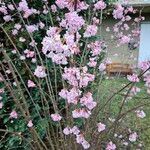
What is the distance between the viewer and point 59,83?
4.16m

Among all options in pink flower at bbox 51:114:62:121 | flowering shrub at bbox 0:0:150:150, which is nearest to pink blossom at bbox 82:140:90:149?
flowering shrub at bbox 0:0:150:150

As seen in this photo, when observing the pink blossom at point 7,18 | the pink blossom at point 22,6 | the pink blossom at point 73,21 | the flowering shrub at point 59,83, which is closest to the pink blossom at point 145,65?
the flowering shrub at point 59,83

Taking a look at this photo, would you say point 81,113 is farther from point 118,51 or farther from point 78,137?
point 118,51

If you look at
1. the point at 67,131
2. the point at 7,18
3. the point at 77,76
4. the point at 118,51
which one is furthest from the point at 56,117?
the point at 118,51

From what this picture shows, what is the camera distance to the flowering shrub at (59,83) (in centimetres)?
271

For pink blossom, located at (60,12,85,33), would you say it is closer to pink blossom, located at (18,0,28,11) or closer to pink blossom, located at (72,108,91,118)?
pink blossom, located at (72,108,91,118)

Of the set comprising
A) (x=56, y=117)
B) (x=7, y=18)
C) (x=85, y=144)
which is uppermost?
(x=7, y=18)

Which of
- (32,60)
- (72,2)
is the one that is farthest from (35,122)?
(72,2)

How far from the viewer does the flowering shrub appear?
271cm

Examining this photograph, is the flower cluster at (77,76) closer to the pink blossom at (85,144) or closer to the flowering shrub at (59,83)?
the flowering shrub at (59,83)

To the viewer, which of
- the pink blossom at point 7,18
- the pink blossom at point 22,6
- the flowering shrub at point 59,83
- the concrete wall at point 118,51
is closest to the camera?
the flowering shrub at point 59,83

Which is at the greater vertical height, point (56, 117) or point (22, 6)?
point (22, 6)

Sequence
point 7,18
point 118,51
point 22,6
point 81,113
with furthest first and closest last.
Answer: point 118,51
point 7,18
point 22,6
point 81,113

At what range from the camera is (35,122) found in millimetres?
4043
